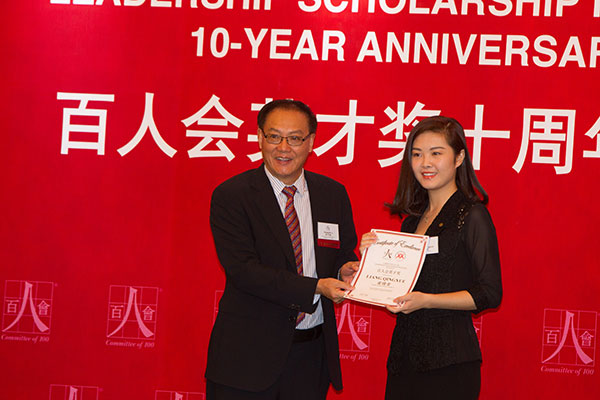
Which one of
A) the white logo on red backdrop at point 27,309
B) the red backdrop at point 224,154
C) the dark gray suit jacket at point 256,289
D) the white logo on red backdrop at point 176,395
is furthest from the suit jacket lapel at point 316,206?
the white logo on red backdrop at point 27,309

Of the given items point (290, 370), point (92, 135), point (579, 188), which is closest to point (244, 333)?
point (290, 370)

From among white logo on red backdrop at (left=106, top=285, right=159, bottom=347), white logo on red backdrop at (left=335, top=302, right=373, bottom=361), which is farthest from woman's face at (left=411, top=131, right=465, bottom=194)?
white logo on red backdrop at (left=106, top=285, right=159, bottom=347)

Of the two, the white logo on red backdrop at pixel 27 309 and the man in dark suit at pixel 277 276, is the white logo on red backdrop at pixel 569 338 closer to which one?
the man in dark suit at pixel 277 276

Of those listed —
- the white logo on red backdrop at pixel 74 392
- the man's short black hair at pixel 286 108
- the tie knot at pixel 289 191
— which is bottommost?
the white logo on red backdrop at pixel 74 392

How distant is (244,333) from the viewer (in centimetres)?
245

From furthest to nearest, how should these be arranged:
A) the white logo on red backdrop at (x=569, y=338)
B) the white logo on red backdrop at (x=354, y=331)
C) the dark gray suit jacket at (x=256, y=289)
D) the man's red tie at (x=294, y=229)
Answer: the white logo on red backdrop at (x=354, y=331)
the white logo on red backdrop at (x=569, y=338)
the man's red tie at (x=294, y=229)
the dark gray suit jacket at (x=256, y=289)

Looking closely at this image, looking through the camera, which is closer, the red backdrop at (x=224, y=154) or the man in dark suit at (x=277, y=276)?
the man in dark suit at (x=277, y=276)

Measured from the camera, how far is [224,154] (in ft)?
12.3

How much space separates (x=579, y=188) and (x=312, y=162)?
5.20ft

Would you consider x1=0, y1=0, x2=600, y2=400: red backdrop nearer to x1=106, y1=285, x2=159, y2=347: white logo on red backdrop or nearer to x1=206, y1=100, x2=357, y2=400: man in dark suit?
x1=106, y1=285, x2=159, y2=347: white logo on red backdrop

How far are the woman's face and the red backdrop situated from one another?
4.51 feet

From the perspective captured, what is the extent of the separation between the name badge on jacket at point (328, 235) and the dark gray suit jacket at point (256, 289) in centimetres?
2

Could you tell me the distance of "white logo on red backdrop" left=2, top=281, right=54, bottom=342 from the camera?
149 inches

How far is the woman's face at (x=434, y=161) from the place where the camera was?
89.6 inches
